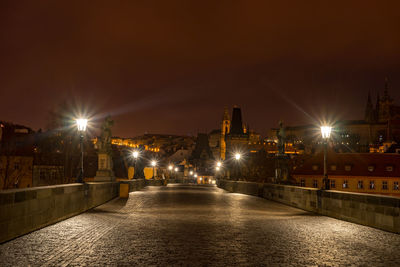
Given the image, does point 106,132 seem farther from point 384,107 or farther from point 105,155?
point 384,107

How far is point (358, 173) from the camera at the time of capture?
76.9 meters

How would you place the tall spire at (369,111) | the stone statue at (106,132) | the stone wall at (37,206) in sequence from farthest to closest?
the tall spire at (369,111), the stone statue at (106,132), the stone wall at (37,206)

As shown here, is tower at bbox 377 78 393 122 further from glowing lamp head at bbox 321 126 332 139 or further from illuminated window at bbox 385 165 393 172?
glowing lamp head at bbox 321 126 332 139

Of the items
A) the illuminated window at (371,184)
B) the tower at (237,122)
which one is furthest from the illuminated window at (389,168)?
the tower at (237,122)

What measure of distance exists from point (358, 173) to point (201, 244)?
2900 inches

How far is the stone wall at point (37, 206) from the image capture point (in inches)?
365

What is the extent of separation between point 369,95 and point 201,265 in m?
201

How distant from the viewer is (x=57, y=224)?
12.1 metres

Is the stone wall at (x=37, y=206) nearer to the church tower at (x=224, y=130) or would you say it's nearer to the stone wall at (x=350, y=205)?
the stone wall at (x=350, y=205)

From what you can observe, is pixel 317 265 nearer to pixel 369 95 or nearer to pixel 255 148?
pixel 255 148

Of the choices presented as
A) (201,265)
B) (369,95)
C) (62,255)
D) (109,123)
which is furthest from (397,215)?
(369,95)

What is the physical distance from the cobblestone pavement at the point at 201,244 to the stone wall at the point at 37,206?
30 centimetres

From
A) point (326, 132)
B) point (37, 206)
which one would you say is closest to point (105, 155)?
point (326, 132)

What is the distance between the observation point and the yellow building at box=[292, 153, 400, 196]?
245 feet
